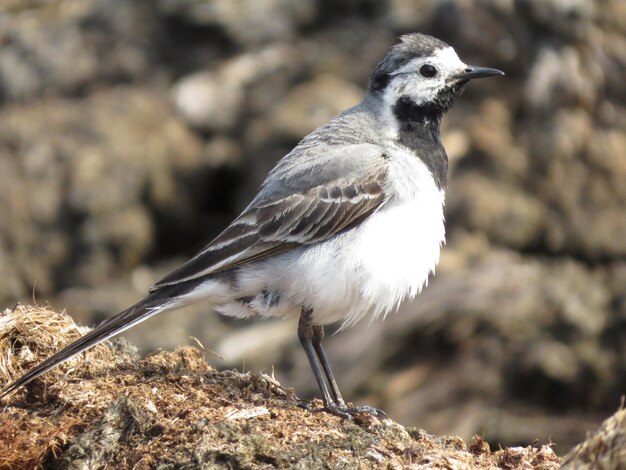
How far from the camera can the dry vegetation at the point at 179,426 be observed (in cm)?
644

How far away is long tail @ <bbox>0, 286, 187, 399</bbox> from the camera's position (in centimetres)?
702

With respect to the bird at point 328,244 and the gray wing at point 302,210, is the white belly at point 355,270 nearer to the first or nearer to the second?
the bird at point 328,244

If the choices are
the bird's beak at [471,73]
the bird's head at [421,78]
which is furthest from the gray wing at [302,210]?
the bird's beak at [471,73]

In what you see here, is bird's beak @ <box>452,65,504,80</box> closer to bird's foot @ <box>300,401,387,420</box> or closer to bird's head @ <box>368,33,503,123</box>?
bird's head @ <box>368,33,503,123</box>

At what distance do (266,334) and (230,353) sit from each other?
703mm

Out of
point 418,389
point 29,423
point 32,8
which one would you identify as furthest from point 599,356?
point 32,8

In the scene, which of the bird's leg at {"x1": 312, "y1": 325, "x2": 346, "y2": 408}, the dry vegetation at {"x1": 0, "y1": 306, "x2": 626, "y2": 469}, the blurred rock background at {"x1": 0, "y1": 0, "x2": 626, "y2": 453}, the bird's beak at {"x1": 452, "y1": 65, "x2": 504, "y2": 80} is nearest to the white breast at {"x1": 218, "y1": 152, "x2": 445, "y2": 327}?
the bird's leg at {"x1": 312, "y1": 325, "x2": 346, "y2": 408}

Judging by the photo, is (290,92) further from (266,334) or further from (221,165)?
(266,334)

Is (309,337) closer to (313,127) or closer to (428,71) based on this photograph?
(428,71)

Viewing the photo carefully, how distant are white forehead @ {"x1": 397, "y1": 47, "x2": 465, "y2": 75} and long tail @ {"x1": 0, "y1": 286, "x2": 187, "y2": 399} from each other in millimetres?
2888

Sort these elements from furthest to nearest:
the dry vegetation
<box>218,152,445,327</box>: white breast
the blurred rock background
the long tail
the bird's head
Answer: the blurred rock background, the bird's head, <box>218,152,445,327</box>: white breast, the long tail, the dry vegetation

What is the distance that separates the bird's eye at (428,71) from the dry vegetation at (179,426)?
126 inches

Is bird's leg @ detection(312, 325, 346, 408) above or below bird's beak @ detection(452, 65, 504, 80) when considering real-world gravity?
below

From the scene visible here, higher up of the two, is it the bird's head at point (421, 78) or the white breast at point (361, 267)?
the bird's head at point (421, 78)
